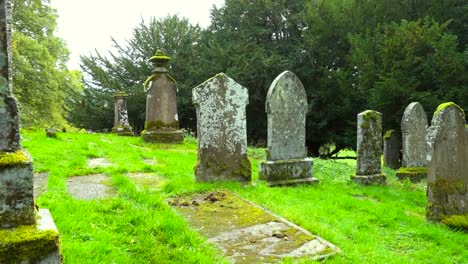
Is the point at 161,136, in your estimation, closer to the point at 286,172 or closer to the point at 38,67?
the point at 286,172

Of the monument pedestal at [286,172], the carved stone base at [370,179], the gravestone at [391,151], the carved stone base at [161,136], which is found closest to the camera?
the monument pedestal at [286,172]

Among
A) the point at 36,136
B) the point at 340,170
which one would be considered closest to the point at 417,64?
the point at 340,170

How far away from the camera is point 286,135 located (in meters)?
8.37

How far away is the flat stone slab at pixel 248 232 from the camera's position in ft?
12.5

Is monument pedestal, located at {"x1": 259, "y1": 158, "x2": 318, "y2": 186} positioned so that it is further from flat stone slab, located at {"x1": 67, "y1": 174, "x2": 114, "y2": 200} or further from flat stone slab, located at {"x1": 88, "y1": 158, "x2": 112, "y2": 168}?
flat stone slab, located at {"x1": 88, "y1": 158, "x2": 112, "y2": 168}

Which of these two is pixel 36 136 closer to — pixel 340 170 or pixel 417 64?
pixel 340 170

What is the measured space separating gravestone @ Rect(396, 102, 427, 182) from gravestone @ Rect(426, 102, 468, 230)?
16.0ft

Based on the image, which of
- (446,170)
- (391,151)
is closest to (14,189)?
(446,170)

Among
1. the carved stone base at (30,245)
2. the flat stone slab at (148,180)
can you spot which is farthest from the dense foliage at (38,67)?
the carved stone base at (30,245)

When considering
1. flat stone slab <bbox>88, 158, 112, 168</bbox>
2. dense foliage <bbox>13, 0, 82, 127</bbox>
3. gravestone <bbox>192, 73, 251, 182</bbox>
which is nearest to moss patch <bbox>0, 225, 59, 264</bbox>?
gravestone <bbox>192, 73, 251, 182</bbox>

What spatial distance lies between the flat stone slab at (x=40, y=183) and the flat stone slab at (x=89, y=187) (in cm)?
37

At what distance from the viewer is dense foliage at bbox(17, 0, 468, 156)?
1520 centimetres

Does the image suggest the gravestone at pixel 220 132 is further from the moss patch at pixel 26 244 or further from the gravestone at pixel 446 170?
the moss patch at pixel 26 244

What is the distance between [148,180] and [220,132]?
1.68 metres
